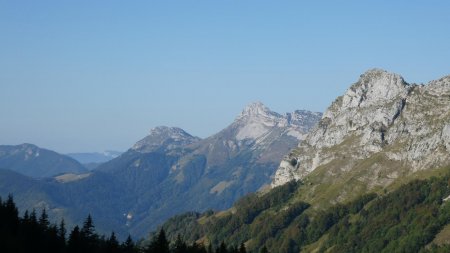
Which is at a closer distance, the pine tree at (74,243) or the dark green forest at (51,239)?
the dark green forest at (51,239)

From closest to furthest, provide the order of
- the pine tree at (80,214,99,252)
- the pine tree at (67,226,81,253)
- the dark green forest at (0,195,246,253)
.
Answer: the dark green forest at (0,195,246,253)
the pine tree at (67,226,81,253)
the pine tree at (80,214,99,252)

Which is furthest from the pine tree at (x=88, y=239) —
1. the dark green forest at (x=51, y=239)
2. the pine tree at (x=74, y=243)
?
the pine tree at (x=74, y=243)

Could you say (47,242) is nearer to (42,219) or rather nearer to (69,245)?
(69,245)

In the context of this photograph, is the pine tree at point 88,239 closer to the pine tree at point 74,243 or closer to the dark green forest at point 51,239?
the dark green forest at point 51,239

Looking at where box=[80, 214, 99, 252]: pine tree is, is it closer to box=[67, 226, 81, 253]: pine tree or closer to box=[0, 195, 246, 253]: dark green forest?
box=[0, 195, 246, 253]: dark green forest

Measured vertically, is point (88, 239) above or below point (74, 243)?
above

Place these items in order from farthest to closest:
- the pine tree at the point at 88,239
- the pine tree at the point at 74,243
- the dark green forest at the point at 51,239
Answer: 1. the pine tree at the point at 88,239
2. the pine tree at the point at 74,243
3. the dark green forest at the point at 51,239

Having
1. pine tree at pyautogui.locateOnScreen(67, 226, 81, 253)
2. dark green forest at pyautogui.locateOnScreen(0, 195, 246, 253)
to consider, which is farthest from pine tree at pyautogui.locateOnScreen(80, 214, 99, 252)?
pine tree at pyautogui.locateOnScreen(67, 226, 81, 253)

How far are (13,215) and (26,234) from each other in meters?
13.7

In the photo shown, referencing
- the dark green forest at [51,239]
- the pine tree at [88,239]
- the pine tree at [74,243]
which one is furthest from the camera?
the pine tree at [88,239]

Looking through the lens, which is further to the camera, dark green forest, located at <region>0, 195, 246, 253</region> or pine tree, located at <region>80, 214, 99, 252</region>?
pine tree, located at <region>80, 214, 99, 252</region>

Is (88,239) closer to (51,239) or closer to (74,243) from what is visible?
(51,239)

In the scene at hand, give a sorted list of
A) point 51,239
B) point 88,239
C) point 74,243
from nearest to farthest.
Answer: point 74,243, point 51,239, point 88,239

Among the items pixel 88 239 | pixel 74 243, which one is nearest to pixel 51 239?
pixel 74 243
